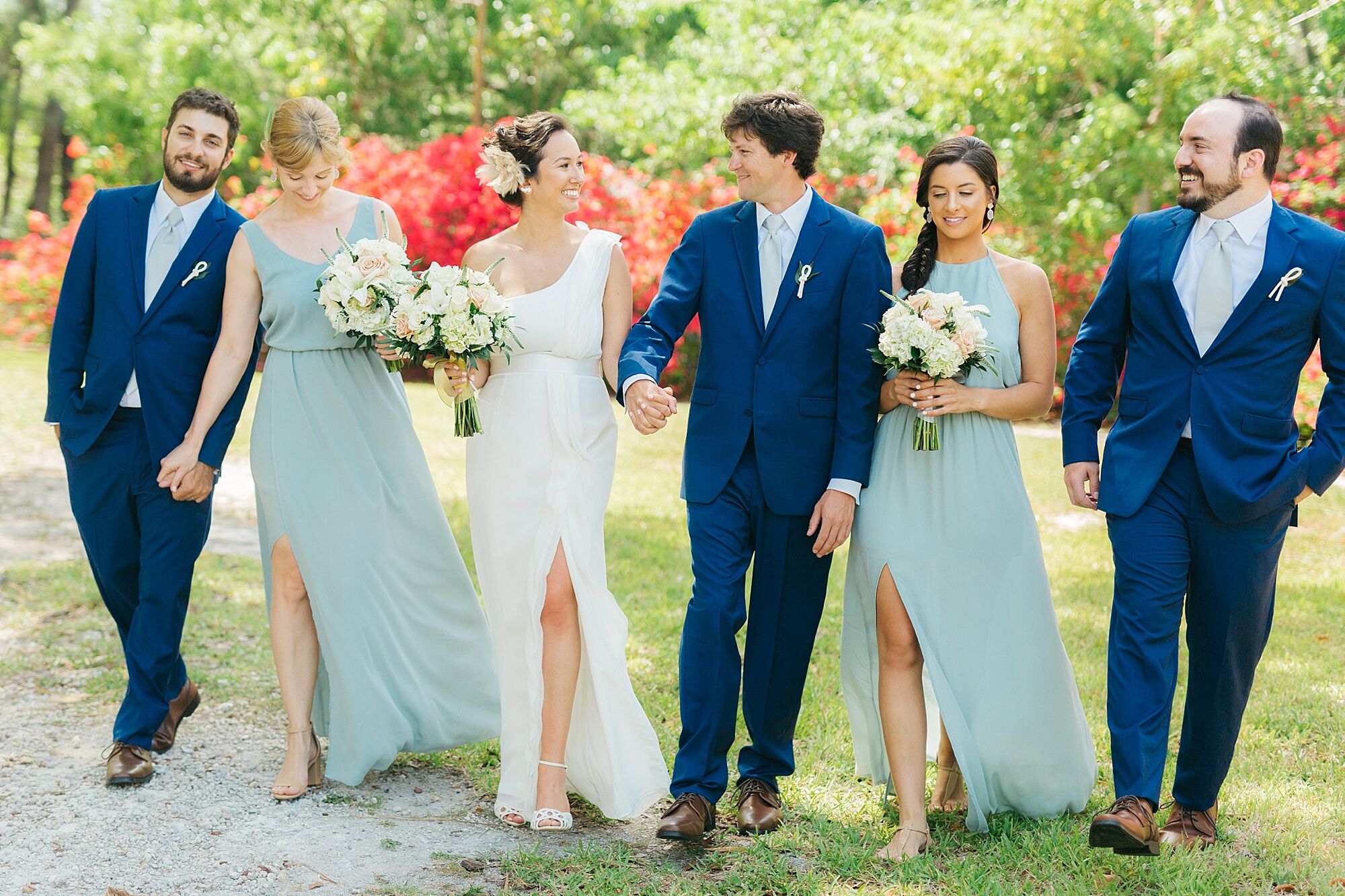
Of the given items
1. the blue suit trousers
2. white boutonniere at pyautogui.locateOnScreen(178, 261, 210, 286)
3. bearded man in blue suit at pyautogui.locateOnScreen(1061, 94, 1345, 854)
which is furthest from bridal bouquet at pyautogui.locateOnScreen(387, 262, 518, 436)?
bearded man in blue suit at pyautogui.locateOnScreen(1061, 94, 1345, 854)

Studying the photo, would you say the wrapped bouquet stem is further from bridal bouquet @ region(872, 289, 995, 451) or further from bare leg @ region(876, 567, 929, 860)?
bare leg @ region(876, 567, 929, 860)

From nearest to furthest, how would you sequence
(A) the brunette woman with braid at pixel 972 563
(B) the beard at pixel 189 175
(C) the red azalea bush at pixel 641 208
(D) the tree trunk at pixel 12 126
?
1. (A) the brunette woman with braid at pixel 972 563
2. (B) the beard at pixel 189 175
3. (C) the red azalea bush at pixel 641 208
4. (D) the tree trunk at pixel 12 126

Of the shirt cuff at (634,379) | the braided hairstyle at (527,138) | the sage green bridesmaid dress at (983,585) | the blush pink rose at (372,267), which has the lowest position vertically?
the sage green bridesmaid dress at (983,585)

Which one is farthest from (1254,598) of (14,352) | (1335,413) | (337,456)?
(14,352)

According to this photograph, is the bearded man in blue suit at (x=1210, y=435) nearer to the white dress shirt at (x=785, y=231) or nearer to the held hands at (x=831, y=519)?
the held hands at (x=831, y=519)

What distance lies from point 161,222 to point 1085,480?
3746 millimetres

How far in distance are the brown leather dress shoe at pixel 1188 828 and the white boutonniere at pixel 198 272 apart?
4118 mm

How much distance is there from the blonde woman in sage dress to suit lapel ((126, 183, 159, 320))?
41cm

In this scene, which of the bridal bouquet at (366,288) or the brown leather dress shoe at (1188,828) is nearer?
the brown leather dress shoe at (1188,828)

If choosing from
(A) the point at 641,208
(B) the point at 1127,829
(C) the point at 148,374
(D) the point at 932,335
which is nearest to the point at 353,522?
(C) the point at 148,374

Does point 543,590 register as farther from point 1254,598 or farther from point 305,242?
point 1254,598

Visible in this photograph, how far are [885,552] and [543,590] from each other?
124 centimetres

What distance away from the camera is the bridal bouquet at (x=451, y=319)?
440cm

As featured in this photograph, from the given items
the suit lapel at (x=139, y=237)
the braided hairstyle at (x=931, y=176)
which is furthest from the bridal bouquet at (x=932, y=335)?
the suit lapel at (x=139, y=237)
